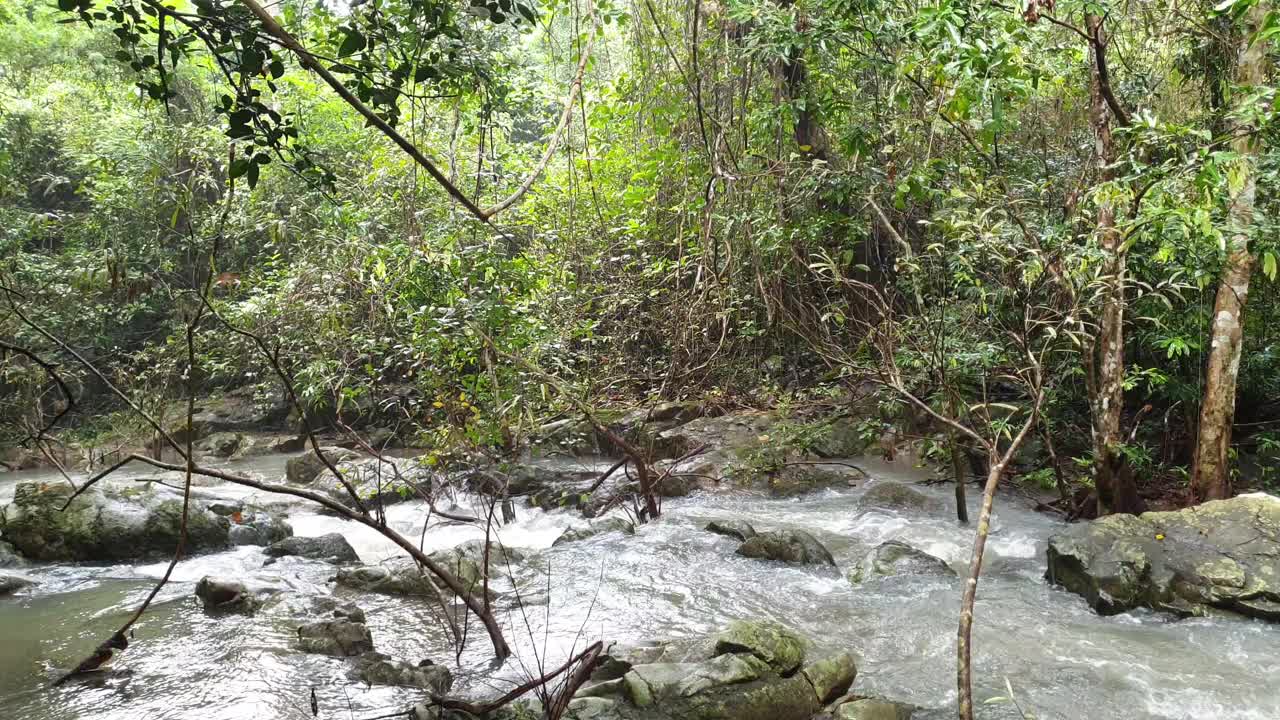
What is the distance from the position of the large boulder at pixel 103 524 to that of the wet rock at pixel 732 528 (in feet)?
12.2

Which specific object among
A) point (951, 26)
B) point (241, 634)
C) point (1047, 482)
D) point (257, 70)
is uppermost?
point (951, 26)

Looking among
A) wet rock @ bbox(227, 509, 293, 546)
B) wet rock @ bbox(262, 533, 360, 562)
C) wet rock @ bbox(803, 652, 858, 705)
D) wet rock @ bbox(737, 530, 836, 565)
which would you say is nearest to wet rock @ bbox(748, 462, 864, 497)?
wet rock @ bbox(737, 530, 836, 565)

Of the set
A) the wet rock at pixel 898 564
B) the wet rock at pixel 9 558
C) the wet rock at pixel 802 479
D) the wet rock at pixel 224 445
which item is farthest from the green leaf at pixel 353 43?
the wet rock at pixel 224 445

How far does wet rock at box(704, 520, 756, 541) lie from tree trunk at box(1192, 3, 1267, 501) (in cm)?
284

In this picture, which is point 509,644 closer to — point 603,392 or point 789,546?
point 789,546

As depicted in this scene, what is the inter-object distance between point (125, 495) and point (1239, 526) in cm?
737

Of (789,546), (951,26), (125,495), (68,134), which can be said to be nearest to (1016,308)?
(789,546)

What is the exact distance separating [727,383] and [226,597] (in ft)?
15.0

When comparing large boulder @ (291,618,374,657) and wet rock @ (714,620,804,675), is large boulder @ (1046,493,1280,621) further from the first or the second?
large boulder @ (291,618,374,657)

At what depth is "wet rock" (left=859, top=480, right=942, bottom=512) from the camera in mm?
6594

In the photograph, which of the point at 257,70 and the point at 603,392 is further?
the point at 603,392

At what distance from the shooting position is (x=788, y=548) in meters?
5.48

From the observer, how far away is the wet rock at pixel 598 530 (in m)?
6.19

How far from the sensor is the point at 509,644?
4.23 meters
